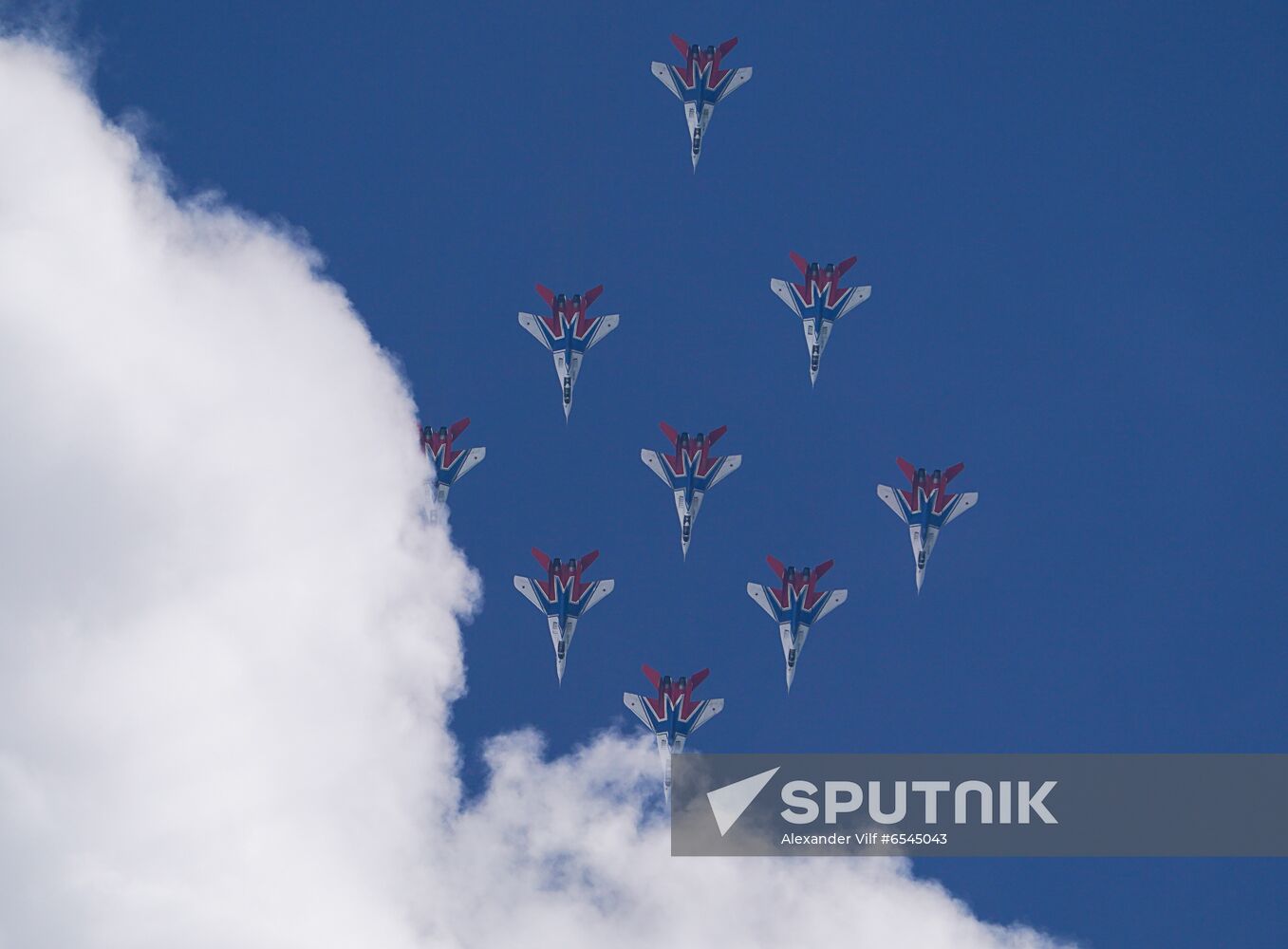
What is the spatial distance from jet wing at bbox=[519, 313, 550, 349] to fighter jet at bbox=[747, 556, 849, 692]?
13891mm

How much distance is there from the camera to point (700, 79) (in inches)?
3270

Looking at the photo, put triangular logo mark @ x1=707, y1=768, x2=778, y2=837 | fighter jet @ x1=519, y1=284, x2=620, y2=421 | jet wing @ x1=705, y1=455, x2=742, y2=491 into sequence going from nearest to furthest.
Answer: triangular logo mark @ x1=707, y1=768, x2=778, y2=837, jet wing @ x1=705, y1=455, x2=742, y2=491, fighter jet @ x1=519, y1=284, x2=620, y2=421

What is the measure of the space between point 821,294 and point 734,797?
71.0 ft

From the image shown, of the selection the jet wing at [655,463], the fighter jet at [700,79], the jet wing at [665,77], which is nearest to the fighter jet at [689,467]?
the jet wing at [655,463]

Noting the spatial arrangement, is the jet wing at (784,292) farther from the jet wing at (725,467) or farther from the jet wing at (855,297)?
the jet wing at (725,467)

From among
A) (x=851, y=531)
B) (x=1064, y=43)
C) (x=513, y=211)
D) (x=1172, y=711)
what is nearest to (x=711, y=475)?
(x=851, y=531)

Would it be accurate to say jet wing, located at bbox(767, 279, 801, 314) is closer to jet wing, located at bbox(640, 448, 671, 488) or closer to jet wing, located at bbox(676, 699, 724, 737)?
jet wing, located at bbox(640, 448, 671, 488)

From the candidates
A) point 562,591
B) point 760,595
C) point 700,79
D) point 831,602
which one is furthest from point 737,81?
Answer: point 562,591

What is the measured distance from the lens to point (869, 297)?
83.8 meters

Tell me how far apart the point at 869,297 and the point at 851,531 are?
34.3 ft

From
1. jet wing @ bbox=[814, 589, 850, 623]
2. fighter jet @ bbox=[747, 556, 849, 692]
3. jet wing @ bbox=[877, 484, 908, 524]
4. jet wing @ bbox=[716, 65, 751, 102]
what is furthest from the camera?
jet wing @ bbox=[716, 65, 751, 102]

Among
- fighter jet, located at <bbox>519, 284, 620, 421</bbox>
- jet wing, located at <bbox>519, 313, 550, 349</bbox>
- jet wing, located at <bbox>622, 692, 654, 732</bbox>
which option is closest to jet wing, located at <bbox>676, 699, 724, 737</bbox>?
jet wing, located at <bbox>622, 692, 654, 732</bbox>

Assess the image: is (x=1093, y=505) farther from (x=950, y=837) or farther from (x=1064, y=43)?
(x=1064, y=43)

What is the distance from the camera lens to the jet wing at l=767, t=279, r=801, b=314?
81.9 meters
